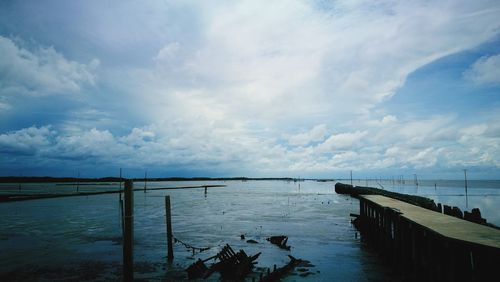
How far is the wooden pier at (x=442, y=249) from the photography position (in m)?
7.30

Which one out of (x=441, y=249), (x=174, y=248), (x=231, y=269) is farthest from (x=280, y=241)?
(x=441, y=249)

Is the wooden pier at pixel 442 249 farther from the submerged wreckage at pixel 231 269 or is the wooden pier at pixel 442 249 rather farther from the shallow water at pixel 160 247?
the submerged wreckage at pixel 231 269

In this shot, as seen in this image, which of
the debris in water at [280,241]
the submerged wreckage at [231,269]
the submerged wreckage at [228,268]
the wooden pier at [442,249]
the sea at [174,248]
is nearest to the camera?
the wooden pier at [442,249]

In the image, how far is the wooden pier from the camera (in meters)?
7.30

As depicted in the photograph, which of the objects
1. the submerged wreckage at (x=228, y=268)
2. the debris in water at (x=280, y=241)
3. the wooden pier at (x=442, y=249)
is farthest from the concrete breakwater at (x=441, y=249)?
the submerged wreckage at (x=228, y=268)

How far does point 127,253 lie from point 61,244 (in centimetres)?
1271

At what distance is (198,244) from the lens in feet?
66.5

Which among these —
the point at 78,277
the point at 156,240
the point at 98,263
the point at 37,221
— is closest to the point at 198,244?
the point at 156,240

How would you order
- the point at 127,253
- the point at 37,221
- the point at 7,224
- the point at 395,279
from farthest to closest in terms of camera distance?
1. the point at 37,221
2. the point at 7,224
3. the point at 395,279
4. the point at 127,253

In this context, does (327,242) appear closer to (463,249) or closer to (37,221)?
(463,249)

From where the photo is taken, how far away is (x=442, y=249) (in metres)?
9.50

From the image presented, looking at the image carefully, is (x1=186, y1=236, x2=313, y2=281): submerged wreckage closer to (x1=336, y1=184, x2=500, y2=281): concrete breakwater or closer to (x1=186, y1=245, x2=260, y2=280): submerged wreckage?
(x1=186, y1=245, x2=260, y2=280): submerged wreckage

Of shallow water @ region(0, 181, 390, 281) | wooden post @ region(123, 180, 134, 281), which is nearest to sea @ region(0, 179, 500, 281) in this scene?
shallow water @ region(0, 181, 390, 281)

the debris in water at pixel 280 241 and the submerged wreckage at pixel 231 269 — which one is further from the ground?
the submerged wreckage at pixel 231 269
